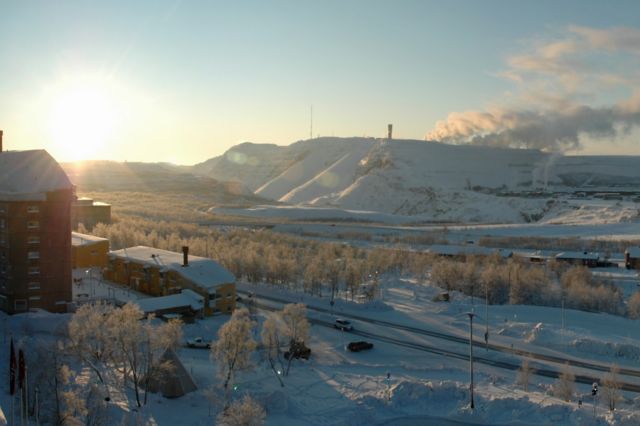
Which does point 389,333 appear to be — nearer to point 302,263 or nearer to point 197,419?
point 197,419

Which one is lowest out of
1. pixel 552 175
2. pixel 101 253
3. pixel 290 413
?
pixel 290 413

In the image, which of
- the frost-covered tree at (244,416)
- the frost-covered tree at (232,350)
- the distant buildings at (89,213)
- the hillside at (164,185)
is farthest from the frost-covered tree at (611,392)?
the hillside at (164,185)

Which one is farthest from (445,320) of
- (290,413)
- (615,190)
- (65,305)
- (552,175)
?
(552,175)

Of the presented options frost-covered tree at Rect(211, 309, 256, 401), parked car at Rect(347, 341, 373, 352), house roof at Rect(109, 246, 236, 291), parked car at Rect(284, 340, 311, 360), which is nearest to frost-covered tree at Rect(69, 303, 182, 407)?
frost-covered tree at Rect(211, 309, 256, 401)

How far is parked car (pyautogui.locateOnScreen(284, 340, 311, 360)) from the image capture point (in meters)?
24.0

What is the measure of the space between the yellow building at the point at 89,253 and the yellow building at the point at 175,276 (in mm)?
1891

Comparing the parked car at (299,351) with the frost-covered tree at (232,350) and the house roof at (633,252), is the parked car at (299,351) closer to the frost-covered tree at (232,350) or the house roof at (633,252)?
the frost-covered tree at (232,350)

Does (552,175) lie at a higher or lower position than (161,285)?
higher

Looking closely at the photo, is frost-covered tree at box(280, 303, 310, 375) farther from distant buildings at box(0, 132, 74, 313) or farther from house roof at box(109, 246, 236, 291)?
distant buildings at box(0, 132, 74, 313)

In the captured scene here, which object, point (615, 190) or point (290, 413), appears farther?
point (615, 190)

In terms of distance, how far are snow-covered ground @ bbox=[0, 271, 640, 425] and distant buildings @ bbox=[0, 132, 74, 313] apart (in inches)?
68.0

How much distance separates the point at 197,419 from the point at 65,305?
46.7 feet

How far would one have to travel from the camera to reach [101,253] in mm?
39250

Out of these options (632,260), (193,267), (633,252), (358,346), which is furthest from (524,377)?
(633,252)
